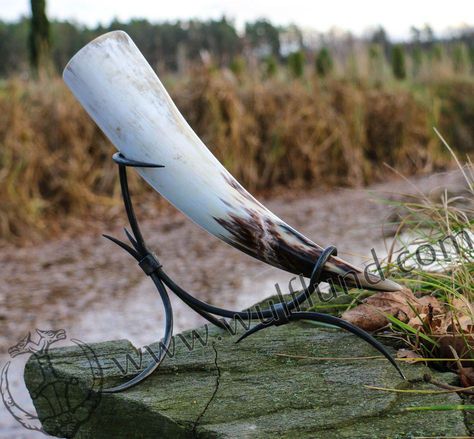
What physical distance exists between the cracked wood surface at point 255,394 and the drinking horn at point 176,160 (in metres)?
0.22

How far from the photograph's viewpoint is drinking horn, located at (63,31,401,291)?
169 cm

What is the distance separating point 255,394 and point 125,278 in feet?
12.1

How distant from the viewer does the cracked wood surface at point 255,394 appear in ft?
4.93

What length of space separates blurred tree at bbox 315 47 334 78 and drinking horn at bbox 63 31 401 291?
8.88 metres

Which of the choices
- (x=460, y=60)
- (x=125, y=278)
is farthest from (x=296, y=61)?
(x=125, y=278)

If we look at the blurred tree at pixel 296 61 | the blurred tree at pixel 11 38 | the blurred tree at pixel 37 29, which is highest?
the blurred tree at pixel 11 38

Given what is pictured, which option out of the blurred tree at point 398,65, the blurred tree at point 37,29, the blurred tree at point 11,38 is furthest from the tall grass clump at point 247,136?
the blurred tree at point 11,38

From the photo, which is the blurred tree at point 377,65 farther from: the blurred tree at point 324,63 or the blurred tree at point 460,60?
the blurred tree at point 460,60

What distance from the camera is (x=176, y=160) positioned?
5.73ft

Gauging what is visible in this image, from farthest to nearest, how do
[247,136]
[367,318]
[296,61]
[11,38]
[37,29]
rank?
1. [11,38]
2. [296,61]
3. [37,29]
4. [247,136]
5. [367,318]

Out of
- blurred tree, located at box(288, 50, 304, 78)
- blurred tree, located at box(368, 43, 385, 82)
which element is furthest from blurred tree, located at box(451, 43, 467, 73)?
blurred tree, located at box(288, 50, 304, 78)

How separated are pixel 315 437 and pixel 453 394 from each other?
33 cm

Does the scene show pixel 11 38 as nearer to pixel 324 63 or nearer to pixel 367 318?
pixel 324 63

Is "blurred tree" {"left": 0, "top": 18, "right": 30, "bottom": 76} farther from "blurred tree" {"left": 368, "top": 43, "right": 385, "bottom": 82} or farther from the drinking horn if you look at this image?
the drinking horn
